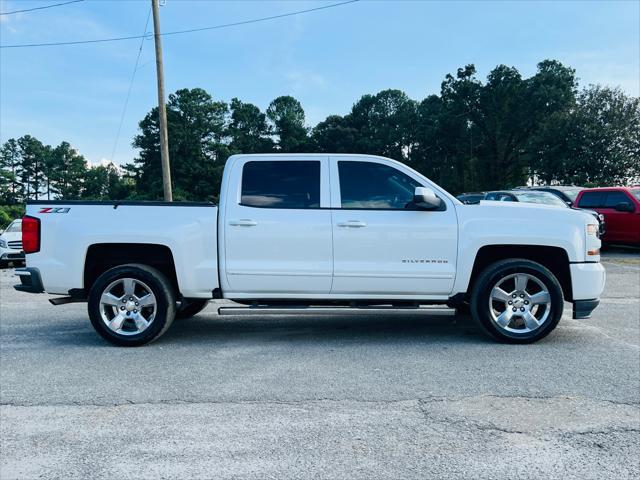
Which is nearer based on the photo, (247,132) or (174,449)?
(174,449)

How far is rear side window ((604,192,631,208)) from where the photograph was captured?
14.2 meters

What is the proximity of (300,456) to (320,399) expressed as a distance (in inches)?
34.4

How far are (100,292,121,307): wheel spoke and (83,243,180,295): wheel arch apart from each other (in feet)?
1.21

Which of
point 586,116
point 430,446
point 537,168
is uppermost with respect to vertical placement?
point 586,116

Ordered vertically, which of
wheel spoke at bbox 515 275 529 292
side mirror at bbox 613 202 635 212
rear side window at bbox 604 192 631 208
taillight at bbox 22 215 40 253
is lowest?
wheel spoke at bbox 515 275 529 292

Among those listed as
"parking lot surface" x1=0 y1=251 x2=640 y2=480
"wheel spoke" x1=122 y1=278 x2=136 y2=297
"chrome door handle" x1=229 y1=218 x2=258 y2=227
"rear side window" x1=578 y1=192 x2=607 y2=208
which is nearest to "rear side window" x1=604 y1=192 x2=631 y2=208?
"rear side window" x1=578 y1=192 x2=607 y2=208

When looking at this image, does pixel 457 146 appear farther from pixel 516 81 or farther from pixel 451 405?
pixel 451 405

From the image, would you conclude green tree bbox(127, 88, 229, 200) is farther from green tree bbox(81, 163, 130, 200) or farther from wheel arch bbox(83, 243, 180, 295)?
wheel arch bbox(83, 243, 180, 295)

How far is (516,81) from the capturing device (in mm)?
47219

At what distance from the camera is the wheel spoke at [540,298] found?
509 centimetres

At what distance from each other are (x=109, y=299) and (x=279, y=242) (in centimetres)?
186

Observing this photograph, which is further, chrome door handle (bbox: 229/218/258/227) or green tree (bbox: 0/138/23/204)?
green tree (bbox: 0/138/23/204)

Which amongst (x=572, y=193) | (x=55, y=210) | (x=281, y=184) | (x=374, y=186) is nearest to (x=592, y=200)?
(x=572, y=193)

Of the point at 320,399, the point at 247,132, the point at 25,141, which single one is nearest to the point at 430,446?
the point at 320,399
